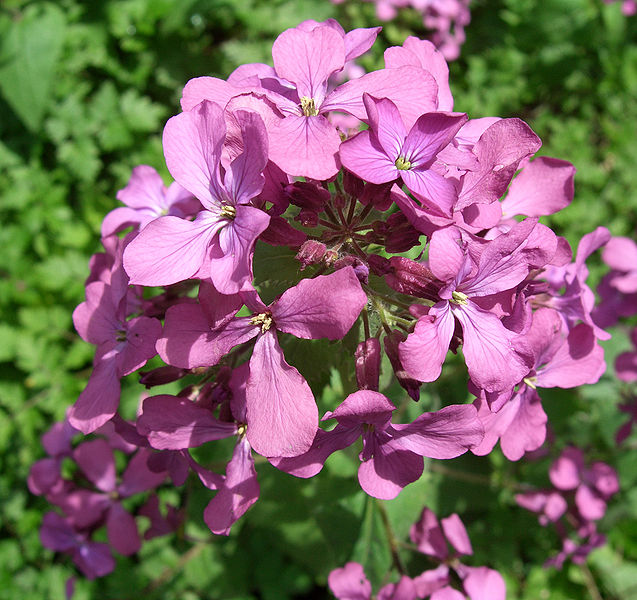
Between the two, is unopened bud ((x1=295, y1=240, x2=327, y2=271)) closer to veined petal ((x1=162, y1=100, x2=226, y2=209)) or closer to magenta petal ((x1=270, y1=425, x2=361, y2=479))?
veined petal ((x1=162, y1=100, x2=226, y2=209))

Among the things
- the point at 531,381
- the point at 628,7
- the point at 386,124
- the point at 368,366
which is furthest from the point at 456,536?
the point at 628,7

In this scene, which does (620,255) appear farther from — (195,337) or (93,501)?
(93,501)

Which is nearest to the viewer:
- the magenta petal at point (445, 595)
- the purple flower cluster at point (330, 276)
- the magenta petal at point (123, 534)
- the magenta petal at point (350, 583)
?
the purple flower cluster at point (330, 276)

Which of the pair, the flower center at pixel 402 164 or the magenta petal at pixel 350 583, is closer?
the flower center at pixel 402 164

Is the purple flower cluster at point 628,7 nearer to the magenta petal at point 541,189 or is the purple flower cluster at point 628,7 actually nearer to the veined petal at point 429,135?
the magenta petal at point 541,189

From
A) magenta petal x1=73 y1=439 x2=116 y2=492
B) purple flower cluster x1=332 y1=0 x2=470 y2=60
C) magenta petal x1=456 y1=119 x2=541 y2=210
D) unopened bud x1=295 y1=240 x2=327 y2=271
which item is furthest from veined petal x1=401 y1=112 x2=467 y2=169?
purple flower cluster x1=332 y1=0 x2=470 y2=60

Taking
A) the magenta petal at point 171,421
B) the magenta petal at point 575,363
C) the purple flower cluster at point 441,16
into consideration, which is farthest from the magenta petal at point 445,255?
the purple flower cluster at point 441,16
